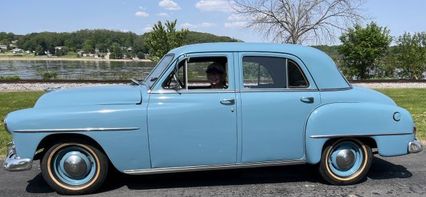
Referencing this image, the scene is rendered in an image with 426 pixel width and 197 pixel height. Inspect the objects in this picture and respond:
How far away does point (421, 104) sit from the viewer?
12.8m

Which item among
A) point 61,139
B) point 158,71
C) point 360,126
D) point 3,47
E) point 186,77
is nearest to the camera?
point 61,139

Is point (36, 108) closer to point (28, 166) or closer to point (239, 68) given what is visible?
point (28, 166)

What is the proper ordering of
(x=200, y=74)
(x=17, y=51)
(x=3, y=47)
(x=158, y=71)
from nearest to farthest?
(x=158, y=71)
(x=200, y=74)
(x=17, y=51)
(x=3, y=47)

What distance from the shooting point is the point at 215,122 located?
199 inches

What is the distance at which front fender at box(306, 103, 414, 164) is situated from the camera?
5.23 m

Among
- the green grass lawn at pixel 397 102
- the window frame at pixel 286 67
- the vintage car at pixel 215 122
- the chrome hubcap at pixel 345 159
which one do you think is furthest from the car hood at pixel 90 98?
the green grass lawn at pixel 397 102

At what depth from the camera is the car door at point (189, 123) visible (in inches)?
197

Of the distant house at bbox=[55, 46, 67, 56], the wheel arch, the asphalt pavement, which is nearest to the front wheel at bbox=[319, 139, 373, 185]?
the asphalt pavement

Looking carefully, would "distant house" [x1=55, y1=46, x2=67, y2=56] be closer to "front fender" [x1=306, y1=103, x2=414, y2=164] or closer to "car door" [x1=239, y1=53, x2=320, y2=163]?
"car door" [x1=239, y1=53, x2=320, y2=163]

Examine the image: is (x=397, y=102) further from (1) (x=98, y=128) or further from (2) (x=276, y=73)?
(1) (x=98, y=128)

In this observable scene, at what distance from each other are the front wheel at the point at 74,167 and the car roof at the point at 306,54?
1.48 m

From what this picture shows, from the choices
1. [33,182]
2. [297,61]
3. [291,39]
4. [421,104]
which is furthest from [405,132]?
[291,39]

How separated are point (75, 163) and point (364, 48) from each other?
22.7 meters

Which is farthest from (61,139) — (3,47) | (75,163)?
(3,47)
